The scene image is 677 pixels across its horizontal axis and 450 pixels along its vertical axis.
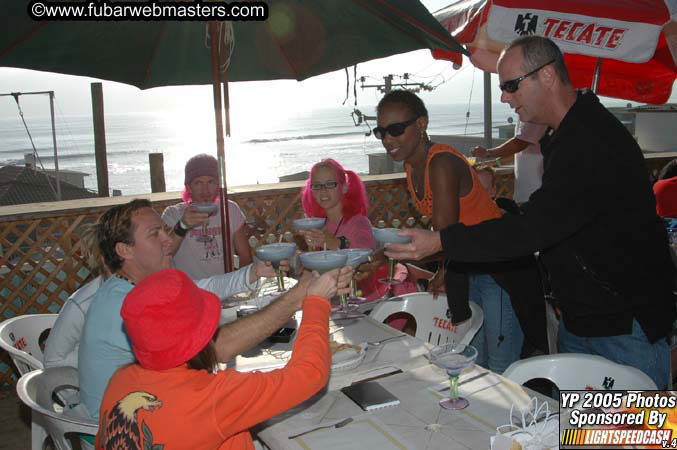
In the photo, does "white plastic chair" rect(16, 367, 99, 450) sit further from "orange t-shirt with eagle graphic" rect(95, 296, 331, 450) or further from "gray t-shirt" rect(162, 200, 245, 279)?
"gray t-shirt" rect(162, 200, 245, 279)

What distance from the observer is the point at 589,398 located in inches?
70.3

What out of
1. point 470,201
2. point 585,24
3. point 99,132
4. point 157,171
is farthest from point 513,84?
point 99,132

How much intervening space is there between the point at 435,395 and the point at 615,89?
437 centimetres

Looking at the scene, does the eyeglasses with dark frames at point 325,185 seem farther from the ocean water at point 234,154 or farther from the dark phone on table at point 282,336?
the ocean water at point 234,154

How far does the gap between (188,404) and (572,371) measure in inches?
59.7

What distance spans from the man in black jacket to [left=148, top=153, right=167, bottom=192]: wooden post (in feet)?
18.7

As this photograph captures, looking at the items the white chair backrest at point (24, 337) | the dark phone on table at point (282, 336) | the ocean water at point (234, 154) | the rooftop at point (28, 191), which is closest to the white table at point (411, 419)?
the dark phone on table at point (282, 336)

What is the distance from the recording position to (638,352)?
7.32ft

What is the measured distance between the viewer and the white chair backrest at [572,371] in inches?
87.5

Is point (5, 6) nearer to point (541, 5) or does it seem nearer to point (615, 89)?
point (541, 5)

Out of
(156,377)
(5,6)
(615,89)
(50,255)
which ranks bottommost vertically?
(50,255)

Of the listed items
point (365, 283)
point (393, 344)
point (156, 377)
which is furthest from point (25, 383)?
point (365, 283)

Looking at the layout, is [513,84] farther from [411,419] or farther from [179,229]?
[179,229]

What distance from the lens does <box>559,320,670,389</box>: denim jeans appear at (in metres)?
2.23
